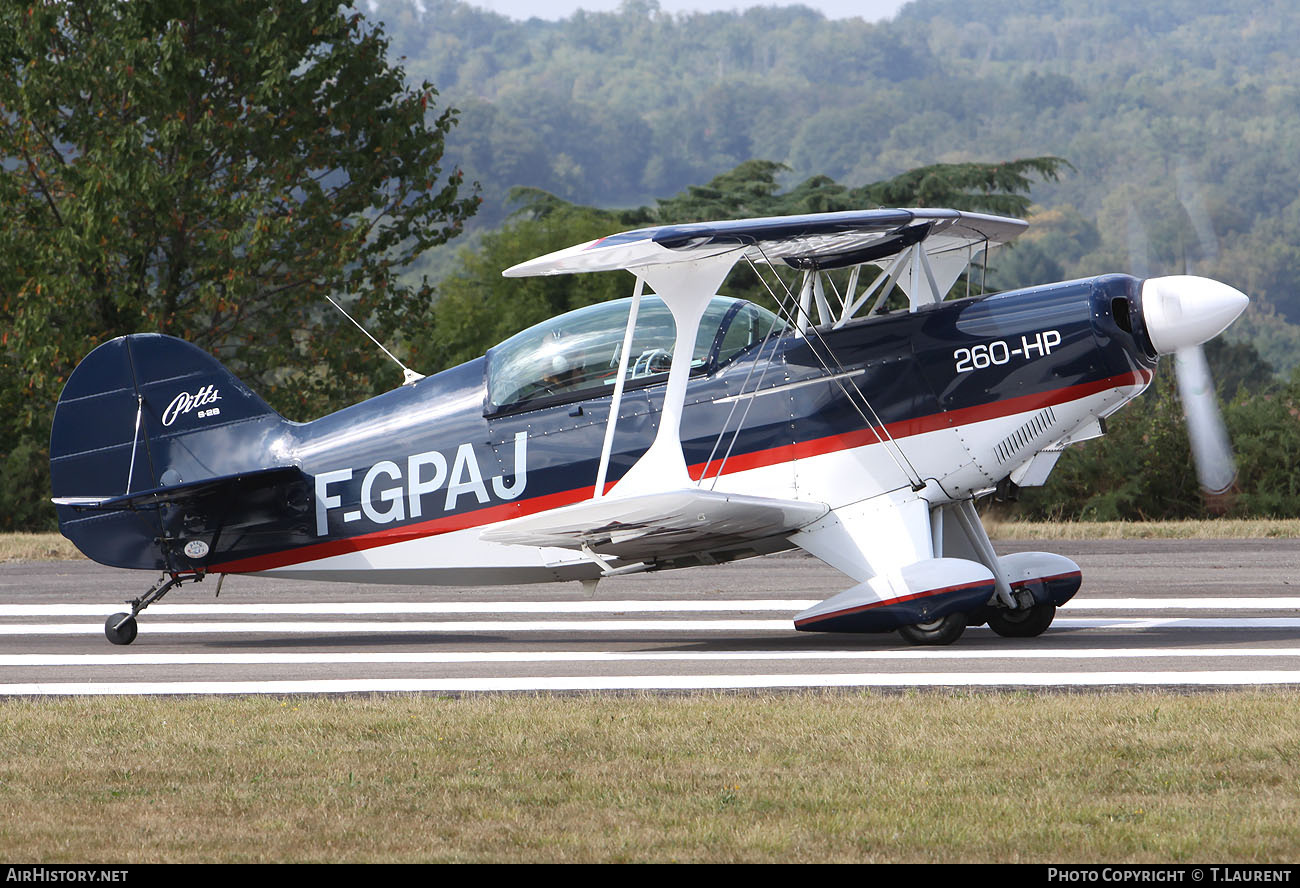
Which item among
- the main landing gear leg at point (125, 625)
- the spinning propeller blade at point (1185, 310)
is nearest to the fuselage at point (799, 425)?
the spinning propeller blade at point (1185, 310)

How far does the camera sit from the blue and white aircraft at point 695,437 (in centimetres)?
955

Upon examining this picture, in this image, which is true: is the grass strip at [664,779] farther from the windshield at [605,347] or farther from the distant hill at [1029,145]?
the distant hill at [1029,145]

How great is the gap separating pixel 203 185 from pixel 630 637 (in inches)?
498

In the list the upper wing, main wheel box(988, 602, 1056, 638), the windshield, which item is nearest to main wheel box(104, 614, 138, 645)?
the windshield

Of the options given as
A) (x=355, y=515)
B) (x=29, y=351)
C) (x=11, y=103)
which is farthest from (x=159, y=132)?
(x=355, y=515)

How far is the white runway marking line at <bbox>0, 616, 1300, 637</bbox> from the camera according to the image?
11.0 metres

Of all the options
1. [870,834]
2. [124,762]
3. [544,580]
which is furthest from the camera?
[544,580]

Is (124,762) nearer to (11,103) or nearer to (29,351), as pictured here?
(29,351)

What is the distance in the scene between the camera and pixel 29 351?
63.7 ft

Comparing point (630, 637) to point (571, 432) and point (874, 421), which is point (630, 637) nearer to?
point (571, 432)

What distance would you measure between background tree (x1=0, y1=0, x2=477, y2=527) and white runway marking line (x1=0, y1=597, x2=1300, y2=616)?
749 cm

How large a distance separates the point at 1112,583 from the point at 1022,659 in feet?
15.0

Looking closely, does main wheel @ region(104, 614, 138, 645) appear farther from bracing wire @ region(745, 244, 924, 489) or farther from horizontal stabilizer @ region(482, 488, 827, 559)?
bracing wire @ region(745, 244, 924, 489)

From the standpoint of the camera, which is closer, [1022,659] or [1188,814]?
[1188,814]
